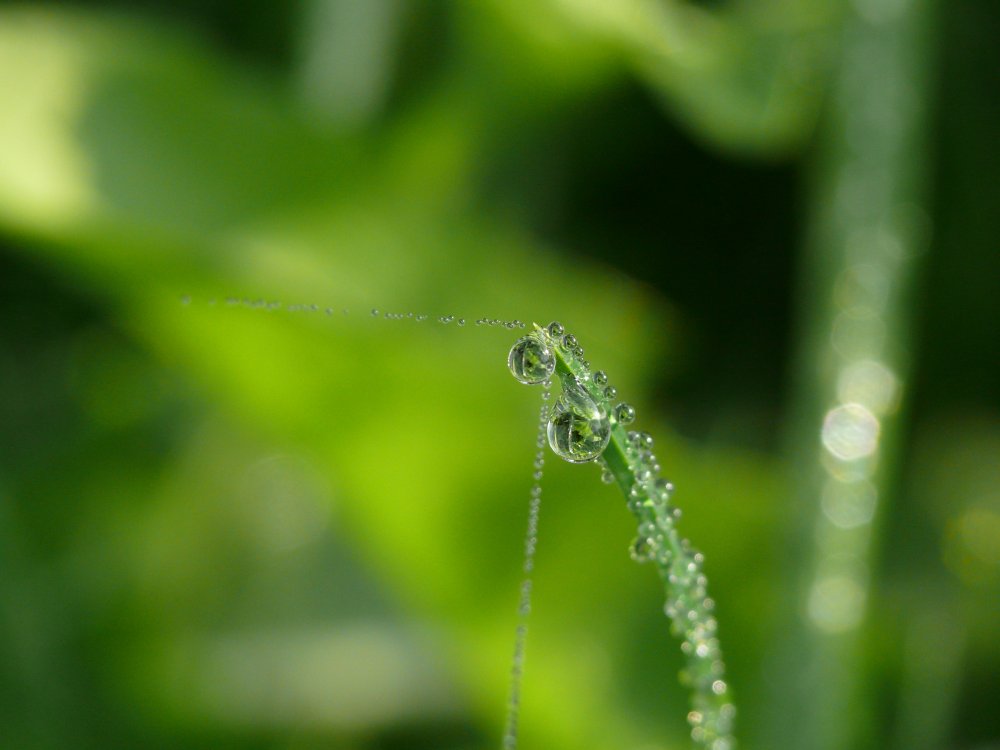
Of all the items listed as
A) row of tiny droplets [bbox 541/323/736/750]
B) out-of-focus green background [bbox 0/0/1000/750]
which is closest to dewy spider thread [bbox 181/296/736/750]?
row of tiny droplets [bbox 541/323/736/750]

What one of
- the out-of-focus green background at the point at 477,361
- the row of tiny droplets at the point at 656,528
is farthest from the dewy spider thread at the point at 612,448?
the out-of-focus green background at the point at 477,361

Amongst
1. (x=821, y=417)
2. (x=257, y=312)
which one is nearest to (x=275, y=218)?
(x=257, y=312)

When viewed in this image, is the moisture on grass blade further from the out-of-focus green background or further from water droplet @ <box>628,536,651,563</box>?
the out-of-focus green background

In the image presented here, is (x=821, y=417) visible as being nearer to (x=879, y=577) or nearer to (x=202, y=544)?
(x=879, y=577)

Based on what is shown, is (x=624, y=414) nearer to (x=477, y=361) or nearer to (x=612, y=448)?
(x=612, y=448)

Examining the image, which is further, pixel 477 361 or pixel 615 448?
pixel 477 361

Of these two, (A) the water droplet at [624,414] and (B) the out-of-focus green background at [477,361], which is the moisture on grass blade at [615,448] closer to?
(A) the water droplet at [624,414]

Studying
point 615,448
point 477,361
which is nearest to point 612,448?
point 615,448
